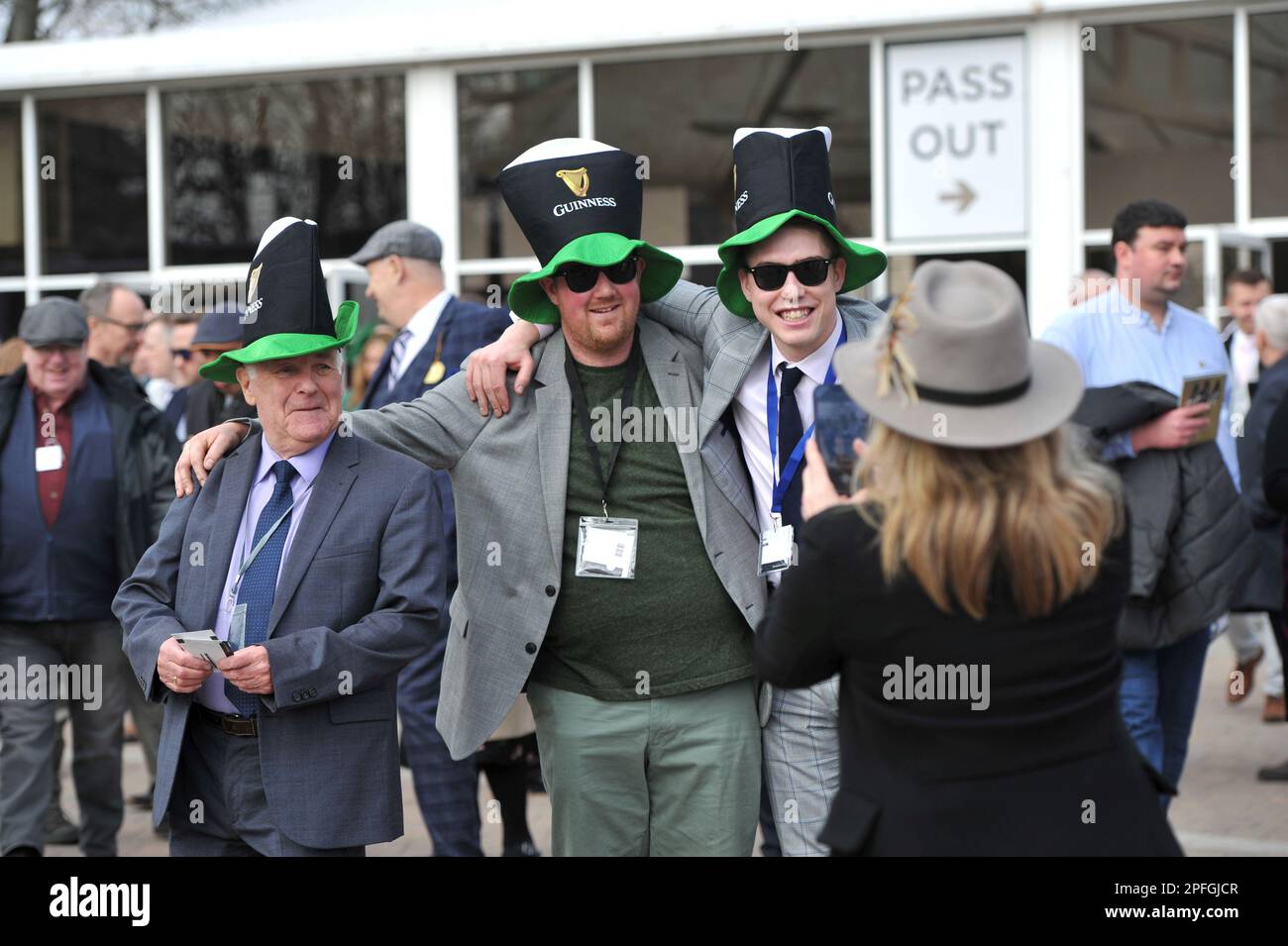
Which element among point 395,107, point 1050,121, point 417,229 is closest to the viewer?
point 417,229

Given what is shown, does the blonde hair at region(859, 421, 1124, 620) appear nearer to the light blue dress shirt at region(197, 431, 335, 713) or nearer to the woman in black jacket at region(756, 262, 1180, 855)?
the woman in black jacket at region(756, 262, 1180, 855)

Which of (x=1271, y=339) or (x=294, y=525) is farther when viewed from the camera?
(x=1271, y=339)

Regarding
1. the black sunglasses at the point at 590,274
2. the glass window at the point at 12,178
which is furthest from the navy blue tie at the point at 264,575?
the glass window at the point at 12,178

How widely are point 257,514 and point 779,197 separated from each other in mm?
1537

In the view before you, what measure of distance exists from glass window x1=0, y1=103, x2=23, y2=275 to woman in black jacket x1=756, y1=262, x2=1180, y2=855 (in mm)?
14713

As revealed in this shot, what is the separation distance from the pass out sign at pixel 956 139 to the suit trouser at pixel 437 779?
816 cm

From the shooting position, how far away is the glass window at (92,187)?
1572cm

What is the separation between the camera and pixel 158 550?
411cm

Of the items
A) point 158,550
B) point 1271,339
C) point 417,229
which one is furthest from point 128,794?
point 1271,339

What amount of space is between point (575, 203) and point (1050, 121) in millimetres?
9640

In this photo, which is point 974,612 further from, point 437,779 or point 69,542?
point 69,542

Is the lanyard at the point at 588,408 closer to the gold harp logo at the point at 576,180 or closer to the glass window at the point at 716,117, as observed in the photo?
the gold harp logo at the point at 576,180

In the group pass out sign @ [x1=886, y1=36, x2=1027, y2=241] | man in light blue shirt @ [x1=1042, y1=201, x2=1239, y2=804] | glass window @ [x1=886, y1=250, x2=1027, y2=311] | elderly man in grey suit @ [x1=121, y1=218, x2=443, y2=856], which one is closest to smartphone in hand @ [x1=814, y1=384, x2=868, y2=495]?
elderly man in grey suit @ [x1=121, y1=218, x2=443, y2=856]
